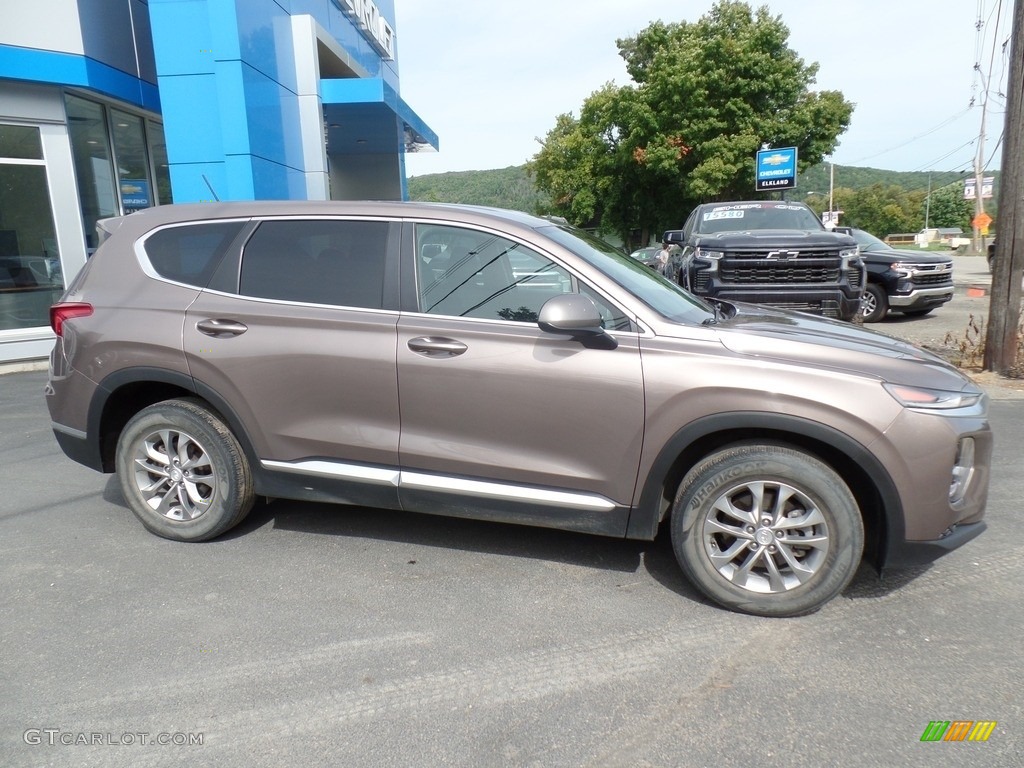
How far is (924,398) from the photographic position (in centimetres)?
290

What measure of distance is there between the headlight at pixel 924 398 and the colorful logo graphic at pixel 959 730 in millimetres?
1152

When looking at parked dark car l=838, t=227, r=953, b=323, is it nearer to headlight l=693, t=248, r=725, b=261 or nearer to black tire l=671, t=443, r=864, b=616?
→ headlight l=693, t=248, r=725, b=261

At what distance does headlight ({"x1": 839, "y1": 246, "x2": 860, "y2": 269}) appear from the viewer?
28.6ft

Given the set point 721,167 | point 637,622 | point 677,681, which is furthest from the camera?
point 721,167

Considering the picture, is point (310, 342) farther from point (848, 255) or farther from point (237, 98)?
point (237, 98)

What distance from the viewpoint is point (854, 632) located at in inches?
118

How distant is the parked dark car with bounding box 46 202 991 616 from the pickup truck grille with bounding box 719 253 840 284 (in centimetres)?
521

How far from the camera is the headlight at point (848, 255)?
28.6ft

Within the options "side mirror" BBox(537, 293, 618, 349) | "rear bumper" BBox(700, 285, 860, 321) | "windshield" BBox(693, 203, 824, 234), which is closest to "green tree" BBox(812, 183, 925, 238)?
"windshield" BBox(693, 203, 824, 234)

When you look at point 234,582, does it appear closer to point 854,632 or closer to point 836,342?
point 854,632

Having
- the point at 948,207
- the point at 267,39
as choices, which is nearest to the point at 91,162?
the point at 267,39

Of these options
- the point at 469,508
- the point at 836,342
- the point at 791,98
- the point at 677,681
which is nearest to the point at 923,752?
the point at 677,681

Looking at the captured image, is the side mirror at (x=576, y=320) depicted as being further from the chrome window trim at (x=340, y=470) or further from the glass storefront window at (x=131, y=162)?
the glass storefront window at (x=131, y=162)

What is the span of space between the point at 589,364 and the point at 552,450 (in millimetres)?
433
